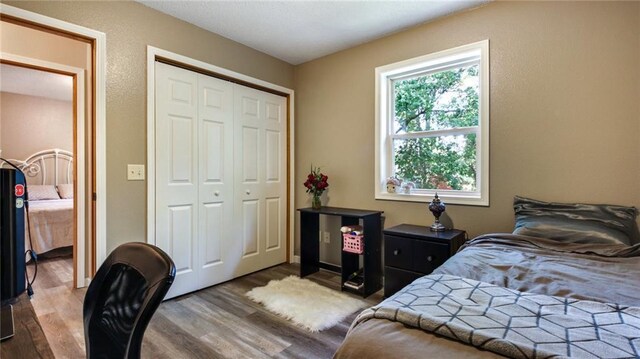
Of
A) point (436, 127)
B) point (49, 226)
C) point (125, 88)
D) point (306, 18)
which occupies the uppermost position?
point (306, 18)

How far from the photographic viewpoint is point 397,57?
2.85 m

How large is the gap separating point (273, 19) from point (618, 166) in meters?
2.72

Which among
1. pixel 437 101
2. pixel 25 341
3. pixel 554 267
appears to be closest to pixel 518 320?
pixel 554 267

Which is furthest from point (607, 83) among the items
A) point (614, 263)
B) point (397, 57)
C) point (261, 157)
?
point (261, 157)

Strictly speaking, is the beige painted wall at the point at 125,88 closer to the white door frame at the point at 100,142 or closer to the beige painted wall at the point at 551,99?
the white door frame at the point at 100,142

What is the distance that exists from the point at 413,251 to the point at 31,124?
6.36 m

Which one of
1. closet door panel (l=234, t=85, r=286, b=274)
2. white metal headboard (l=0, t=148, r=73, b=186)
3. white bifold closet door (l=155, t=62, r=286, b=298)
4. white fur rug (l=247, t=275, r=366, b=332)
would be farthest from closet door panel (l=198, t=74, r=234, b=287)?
white metal headboard (l=0, t=148, r=73, b=186)

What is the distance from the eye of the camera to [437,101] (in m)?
2.75

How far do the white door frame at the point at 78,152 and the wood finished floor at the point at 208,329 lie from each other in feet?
0.87

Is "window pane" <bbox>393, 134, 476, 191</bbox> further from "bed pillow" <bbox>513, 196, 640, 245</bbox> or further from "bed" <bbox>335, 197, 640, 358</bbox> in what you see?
"bed" <bbox>335, 197, 640, 358</bbox>

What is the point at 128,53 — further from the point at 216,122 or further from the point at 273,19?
the point at 273,19

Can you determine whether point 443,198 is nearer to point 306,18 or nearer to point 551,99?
point 551,99

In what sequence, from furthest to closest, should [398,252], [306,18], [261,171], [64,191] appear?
[64,191] → [261,171] → [306,18] → [398,252]

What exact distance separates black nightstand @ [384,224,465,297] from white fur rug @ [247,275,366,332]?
389 mm
